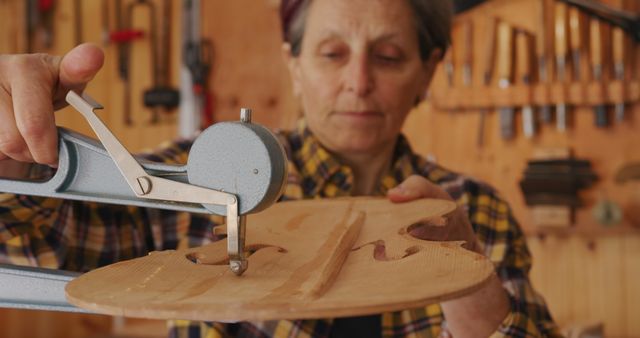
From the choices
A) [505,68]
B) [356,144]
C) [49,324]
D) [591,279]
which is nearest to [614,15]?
[505,68]

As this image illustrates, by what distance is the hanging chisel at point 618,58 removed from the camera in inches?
104

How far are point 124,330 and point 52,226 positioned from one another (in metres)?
2.23

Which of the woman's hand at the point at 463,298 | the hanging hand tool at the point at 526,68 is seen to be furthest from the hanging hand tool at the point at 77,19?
the woman's hand at the point at 463,298

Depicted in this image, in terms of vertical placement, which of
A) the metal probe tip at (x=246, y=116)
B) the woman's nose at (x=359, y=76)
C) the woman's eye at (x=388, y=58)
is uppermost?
the woman's eye at (x=388, y=58)

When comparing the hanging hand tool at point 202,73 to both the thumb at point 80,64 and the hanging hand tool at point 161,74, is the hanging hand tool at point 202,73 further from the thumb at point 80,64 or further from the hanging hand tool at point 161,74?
the thumb at point 80,64

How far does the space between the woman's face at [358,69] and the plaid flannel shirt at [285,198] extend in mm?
98

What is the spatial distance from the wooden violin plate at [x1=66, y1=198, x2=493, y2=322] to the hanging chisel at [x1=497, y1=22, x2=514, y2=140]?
6.46 ft

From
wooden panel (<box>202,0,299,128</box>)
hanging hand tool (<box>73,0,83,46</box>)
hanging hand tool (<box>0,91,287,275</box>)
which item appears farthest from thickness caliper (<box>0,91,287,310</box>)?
hanging hand tool (<box>73,0,83,46</box>)

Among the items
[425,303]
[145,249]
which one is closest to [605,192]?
[145,249]

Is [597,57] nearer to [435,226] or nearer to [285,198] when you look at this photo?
[285,198]

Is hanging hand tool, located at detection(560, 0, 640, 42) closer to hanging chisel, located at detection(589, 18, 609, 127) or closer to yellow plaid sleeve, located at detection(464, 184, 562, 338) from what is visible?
hanging chisel, located at detection(589, 18, 609, 127)

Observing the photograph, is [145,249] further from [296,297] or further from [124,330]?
[124,330]

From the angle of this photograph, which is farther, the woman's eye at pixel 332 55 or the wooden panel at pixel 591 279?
the wooden panel at pixel 591 279

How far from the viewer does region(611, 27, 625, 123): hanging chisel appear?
264cm
